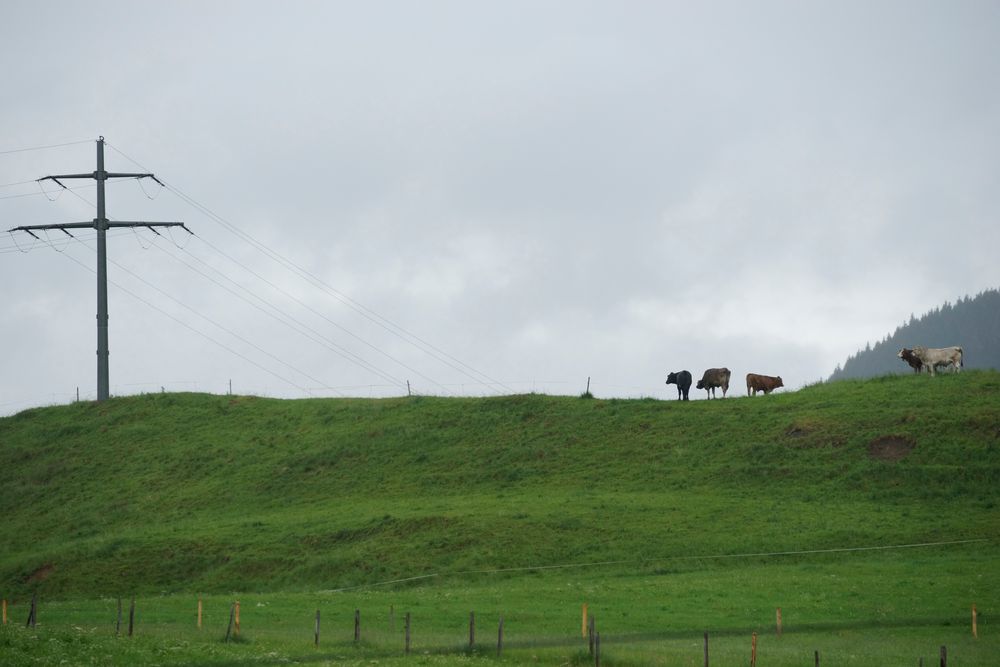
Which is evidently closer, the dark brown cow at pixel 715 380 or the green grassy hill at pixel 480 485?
the green grassy hill at pixel 480 485

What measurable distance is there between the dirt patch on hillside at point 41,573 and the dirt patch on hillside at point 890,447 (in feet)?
125

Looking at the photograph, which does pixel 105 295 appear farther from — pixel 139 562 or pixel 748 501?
pixel 748 501

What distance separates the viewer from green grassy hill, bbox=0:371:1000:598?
161 ft

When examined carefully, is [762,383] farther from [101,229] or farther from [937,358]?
[101,229]

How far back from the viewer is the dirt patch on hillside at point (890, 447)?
55312mm

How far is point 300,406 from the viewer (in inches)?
3115

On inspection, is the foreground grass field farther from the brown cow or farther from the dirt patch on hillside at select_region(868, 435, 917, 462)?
the brown cow

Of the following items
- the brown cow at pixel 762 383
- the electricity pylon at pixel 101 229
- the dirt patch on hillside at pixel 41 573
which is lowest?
the dirt patch on hillside at pixel 41 573

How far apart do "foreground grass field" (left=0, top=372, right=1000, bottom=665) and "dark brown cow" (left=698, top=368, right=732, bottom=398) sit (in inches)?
236

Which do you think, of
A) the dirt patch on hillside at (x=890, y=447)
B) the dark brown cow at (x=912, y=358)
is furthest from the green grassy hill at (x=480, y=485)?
the dark brown cow at (x=912, y=358)

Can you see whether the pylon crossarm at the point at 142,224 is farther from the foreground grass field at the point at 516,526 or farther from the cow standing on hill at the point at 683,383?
the cow standing on hill at the point at 683,383

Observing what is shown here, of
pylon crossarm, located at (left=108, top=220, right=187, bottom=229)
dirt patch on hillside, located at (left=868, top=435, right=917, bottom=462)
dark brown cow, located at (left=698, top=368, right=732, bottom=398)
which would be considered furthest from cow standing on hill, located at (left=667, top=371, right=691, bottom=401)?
pylon crossarm, located at (left=108, top=220, right=187, bottom=229)

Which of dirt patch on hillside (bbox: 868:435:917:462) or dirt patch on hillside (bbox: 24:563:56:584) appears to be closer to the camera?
dirt patch on hillside (bbox: 24:563:56:584)

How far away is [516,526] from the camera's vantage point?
168 feet
